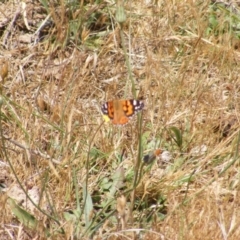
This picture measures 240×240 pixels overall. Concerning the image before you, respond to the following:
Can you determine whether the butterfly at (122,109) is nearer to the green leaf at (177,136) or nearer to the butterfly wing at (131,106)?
the butterfly wing at (131,106)

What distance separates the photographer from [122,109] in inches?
70.1

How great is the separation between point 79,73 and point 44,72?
0.57 ft

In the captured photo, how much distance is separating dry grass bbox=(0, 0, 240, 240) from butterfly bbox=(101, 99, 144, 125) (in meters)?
0.09

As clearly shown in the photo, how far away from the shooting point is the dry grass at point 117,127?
1892 mm

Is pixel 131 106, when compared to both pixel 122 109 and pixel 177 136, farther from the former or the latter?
pixel 177 136

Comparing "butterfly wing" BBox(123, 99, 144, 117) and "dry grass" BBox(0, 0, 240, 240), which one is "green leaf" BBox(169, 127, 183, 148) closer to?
"dry grass" BBox(0, 0, 240, 240)

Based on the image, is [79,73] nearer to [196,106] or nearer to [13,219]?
[196,106]

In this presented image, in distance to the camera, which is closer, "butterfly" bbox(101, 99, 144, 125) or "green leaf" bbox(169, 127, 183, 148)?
"butterfly" bbox(101, 99, 144, 125)

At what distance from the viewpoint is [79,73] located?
8.15 ft

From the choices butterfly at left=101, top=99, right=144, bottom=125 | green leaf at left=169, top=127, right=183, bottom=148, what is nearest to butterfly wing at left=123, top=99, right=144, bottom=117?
butterfly at left=101, top=99, right=144, bottom=125

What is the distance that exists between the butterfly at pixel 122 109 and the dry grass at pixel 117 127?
0.09 m

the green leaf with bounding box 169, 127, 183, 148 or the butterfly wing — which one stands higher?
the butterfly wing

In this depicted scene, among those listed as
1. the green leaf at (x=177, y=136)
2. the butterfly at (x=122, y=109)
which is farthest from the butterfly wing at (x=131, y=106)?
the green leaf at (x=177, y=136)

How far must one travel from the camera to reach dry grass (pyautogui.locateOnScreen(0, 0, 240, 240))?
189 cm
